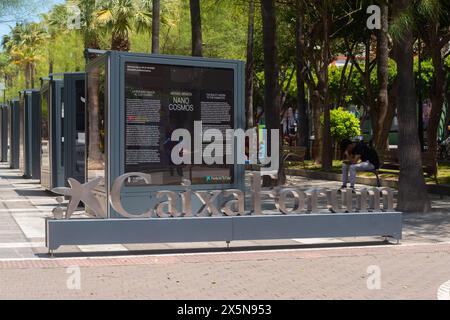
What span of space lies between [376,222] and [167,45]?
26.3 metres

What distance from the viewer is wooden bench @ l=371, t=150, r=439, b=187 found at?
1736cm

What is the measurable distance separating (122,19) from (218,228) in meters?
22.5

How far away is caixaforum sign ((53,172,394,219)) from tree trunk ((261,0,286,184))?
8728 mm

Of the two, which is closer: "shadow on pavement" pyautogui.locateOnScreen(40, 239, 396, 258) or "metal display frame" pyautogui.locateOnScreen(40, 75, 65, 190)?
"shadow on pavement" pyautogui.locateOnScreen(40, 239, 396, 258)

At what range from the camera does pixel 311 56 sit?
25703 mm

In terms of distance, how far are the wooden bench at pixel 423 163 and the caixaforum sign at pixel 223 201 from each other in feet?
23.1

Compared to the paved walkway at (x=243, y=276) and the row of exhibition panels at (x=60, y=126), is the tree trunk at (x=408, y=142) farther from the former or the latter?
the row of exhibition panels at (x=60, y=126)

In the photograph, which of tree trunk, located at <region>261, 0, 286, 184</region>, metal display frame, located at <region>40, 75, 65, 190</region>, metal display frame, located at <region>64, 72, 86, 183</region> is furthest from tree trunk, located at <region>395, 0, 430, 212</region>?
metal display frame, located at <region>40, 75, 65, 190</region>

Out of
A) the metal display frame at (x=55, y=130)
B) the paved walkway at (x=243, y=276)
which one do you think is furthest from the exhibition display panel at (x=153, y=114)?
the metal display frame at (x=55, y=130)

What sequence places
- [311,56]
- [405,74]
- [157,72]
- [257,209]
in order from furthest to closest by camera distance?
[311,56] → [405,74] → [157,72] → [257,209]

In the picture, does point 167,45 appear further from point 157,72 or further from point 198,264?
point 198,264

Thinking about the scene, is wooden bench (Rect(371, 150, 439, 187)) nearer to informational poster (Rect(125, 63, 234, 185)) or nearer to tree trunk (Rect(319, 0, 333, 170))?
tree trunk (Rect(319, 0, 333, 170))
